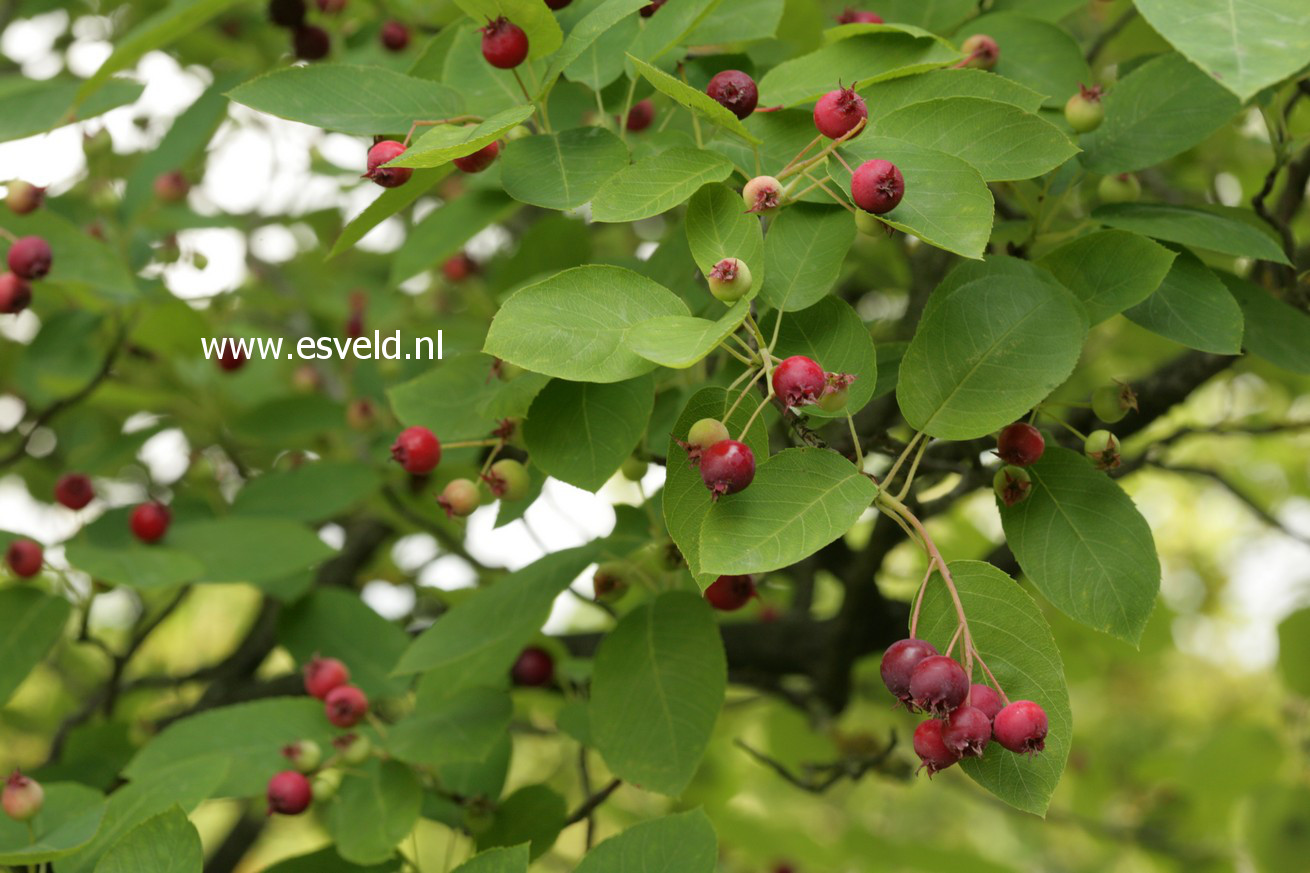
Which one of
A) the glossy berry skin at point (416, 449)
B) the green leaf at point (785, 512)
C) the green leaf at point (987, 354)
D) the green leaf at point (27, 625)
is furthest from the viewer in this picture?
the green leaf at point (27, 625)

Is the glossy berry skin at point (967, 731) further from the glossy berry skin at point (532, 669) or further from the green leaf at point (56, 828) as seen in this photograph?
the glossy berry skin at point (532, 669)

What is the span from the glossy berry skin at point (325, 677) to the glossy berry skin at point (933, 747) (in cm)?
98

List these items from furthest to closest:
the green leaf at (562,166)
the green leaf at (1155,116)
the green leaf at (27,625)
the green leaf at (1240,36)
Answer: the green leaf at (27,625), the green leaf at (1155,116), the green leaf at (562,166), the green leaf at (1240,36)

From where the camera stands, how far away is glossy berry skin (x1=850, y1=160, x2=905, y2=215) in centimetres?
106

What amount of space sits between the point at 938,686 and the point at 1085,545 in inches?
12.5

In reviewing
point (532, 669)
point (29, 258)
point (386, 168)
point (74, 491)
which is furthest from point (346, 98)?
point (74, 491)

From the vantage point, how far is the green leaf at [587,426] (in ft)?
4.07

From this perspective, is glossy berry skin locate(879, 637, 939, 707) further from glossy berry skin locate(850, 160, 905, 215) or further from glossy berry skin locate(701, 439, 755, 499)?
glossy berry skin locate(850, 160, 905, 215)

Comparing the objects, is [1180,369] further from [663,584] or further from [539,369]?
[539,369]

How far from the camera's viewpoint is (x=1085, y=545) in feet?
3.87

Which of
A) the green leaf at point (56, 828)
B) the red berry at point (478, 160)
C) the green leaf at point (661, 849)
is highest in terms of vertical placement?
the red berry at point (478, 160)

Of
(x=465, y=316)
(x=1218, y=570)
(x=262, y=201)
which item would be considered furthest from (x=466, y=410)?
(x=1218, y=570)

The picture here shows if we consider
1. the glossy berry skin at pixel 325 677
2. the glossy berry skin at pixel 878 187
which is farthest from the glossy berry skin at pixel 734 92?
the glossy berry skin at pixel 325 677

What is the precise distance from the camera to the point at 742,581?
1.35m
